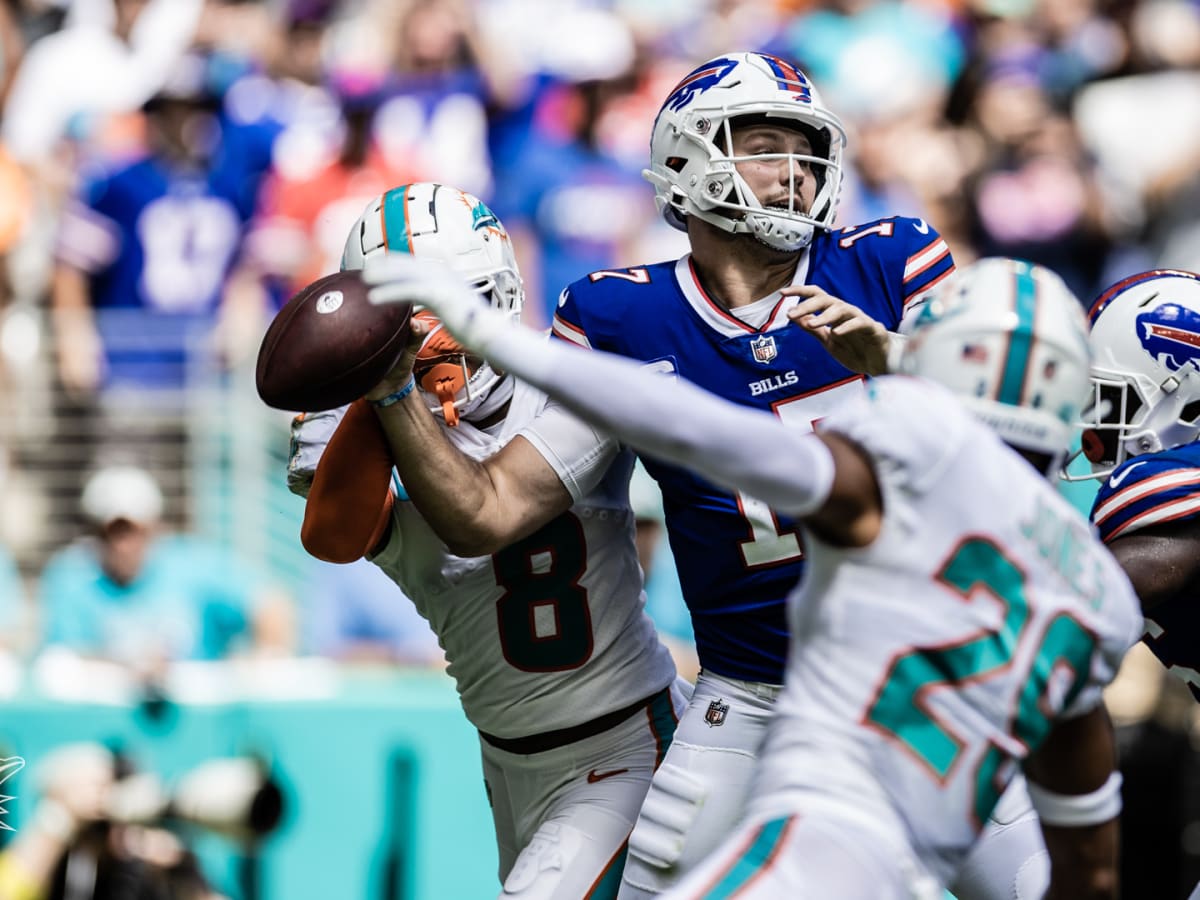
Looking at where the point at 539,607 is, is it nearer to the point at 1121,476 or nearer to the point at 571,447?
the point at 571,447

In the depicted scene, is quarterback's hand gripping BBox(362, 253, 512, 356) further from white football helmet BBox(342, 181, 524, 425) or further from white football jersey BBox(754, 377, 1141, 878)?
white football helmet BBox(342, 181, 524, 425)

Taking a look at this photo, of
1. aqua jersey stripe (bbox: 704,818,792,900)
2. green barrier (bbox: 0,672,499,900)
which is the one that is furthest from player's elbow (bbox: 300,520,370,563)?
green barrier (bbox: 0,672,499,900)

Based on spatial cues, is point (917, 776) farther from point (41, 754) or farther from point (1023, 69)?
point (1023, 69)

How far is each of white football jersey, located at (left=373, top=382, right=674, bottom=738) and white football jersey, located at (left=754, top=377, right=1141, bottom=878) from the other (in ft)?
3.72

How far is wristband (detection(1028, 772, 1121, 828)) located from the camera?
2.91 metres

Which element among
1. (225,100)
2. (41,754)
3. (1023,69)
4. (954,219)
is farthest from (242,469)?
(1023,69)

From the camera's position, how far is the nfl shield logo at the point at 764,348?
144 inches

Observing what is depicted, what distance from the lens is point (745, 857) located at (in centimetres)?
262

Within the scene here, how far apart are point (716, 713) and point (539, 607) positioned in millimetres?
460

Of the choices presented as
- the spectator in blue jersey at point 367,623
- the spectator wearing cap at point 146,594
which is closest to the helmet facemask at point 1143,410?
the spectator in blue jersey at point 367,623

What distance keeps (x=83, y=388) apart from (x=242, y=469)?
893 mm

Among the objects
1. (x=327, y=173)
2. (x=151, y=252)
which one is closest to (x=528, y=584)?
(x=327, y=173)

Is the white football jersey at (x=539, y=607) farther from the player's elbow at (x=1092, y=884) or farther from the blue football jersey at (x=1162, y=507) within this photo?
the player's elbow at (x=1092, y=884)

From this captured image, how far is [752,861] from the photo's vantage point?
261 cm
